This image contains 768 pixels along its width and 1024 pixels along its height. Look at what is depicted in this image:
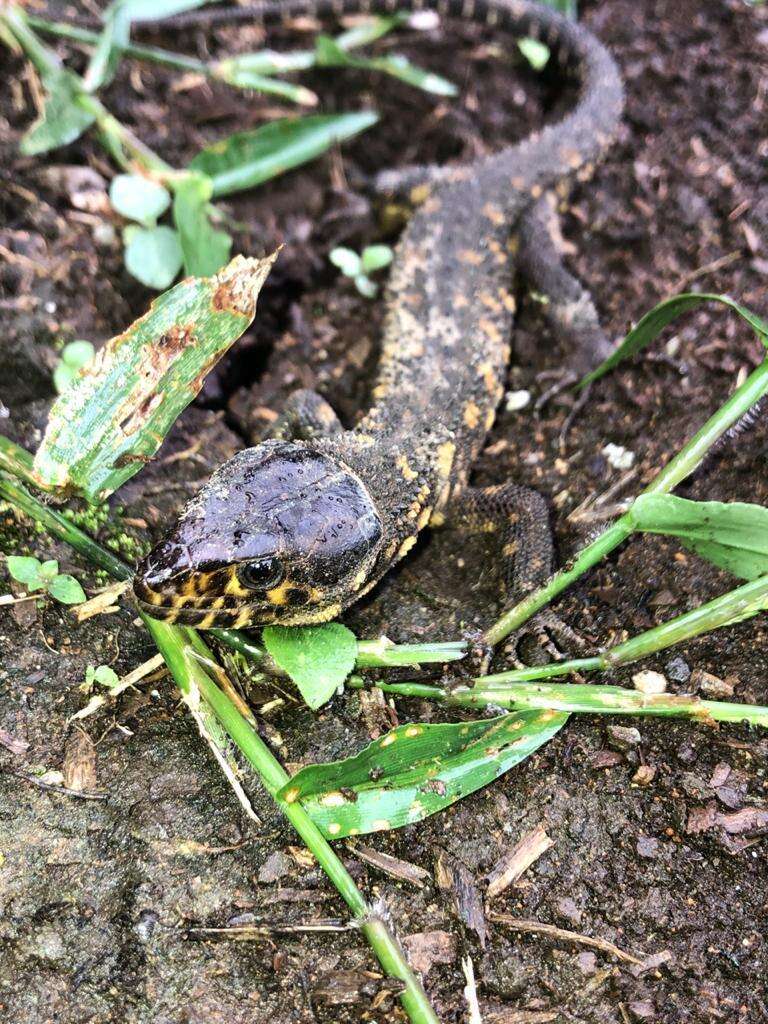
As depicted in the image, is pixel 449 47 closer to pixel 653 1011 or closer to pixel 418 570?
pixel 418 570

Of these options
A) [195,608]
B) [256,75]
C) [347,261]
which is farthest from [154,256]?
[195,608]

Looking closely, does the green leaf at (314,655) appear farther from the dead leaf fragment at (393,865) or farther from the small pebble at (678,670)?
the small pebble at (678,670)

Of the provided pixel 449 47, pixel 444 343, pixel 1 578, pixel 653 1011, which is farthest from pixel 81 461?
pixel 449 47

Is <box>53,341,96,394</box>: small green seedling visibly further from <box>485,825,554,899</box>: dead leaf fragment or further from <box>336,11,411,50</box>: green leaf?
<box>336,11,411,50</box>: green leaf

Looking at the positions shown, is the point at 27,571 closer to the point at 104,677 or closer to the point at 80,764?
the point at 104,677

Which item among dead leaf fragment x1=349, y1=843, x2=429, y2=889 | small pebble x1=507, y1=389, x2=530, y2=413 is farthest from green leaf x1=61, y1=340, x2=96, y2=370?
dead leaf fragment x1=349, y1=843, x2=429, y2=889
